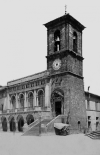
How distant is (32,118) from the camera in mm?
30906

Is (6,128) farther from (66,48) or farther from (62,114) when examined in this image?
(66,48)

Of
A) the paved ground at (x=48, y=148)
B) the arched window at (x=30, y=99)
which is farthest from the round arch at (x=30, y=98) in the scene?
the paved ground at (x=48, y=148)

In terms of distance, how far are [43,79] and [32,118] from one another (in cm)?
594

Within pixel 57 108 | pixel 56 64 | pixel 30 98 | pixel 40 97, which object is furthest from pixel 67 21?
pixel 30 98

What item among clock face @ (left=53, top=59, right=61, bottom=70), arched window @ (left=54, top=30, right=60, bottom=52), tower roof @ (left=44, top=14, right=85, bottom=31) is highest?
tower roof @ (left=44, top=14, right=85, bottom=31)

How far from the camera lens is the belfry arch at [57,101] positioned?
96.6ft

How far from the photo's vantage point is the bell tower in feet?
95.6

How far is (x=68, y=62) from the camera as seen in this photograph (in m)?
29.9

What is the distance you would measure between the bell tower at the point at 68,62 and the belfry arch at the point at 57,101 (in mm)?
540

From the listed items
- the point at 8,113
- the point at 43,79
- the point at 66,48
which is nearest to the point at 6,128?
the point at 8,113

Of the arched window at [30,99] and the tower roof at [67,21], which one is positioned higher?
the tower roof at [67,21]

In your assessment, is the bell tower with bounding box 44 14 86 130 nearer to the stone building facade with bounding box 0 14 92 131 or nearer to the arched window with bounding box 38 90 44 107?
the stone building facade with bounding box 0 14 92 131

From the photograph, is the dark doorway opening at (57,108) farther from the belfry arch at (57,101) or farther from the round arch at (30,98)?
the round arch at (30,98)

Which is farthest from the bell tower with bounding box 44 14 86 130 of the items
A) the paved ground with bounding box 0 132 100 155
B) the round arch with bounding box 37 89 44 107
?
the paved ground with bounding box 0 132 100 155
